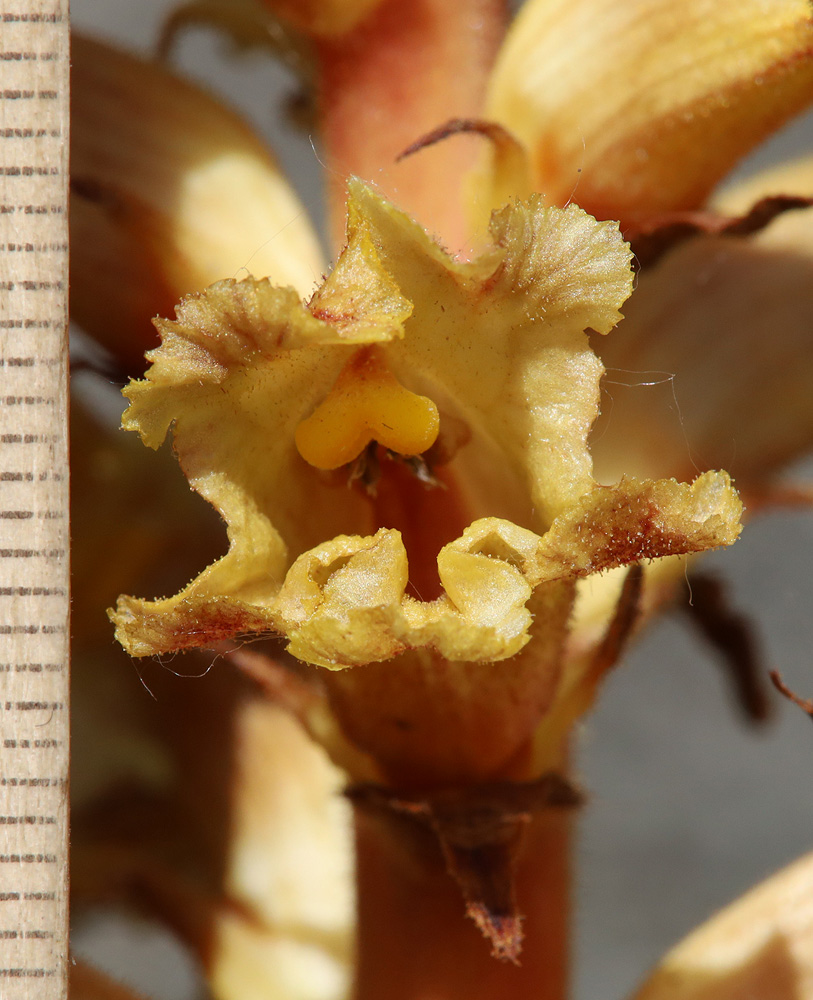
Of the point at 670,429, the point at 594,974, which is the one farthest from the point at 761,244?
the point at 594,974

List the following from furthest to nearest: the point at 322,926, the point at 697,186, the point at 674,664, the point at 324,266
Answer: the point at 674,664 < the point at 322,926 < the point at 324,266 < the point at 697,186

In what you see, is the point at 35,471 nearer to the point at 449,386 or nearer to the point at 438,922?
the point at 449,386


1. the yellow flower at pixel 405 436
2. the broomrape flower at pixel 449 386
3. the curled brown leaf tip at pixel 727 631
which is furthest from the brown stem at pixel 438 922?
the curled brown leaf tip at pixel 727 631

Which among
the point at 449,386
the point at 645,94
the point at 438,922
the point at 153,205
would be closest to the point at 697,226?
the point at 645,94

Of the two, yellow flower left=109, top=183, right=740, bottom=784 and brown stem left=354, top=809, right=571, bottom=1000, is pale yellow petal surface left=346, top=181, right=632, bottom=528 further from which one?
brown stem left=354, top=809, right=571, bottom=1000

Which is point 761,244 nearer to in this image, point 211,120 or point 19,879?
point 211,120
